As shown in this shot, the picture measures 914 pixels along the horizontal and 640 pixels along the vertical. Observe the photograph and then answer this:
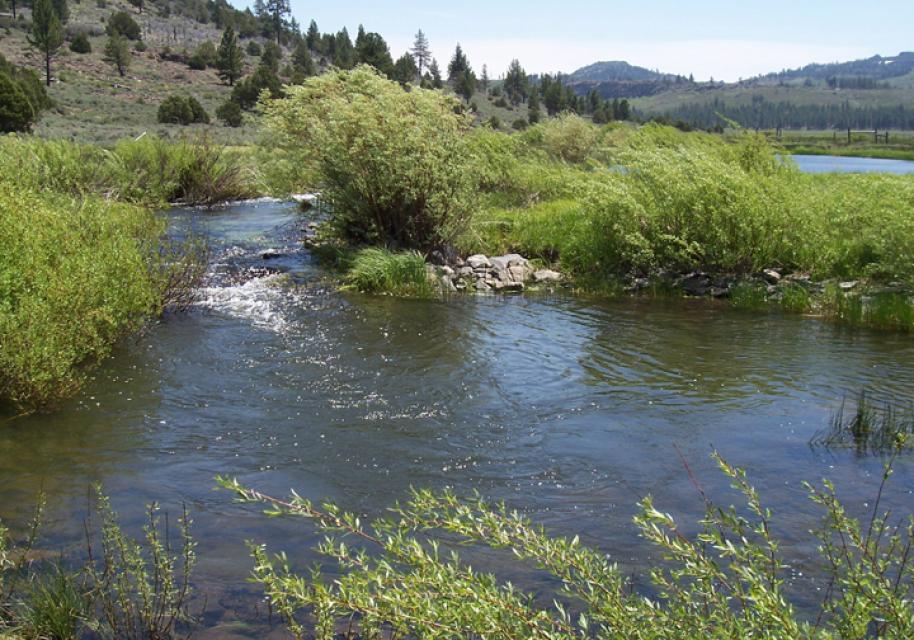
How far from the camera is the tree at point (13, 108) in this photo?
40.8 m

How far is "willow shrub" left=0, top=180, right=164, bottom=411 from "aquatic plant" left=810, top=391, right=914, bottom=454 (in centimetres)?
756

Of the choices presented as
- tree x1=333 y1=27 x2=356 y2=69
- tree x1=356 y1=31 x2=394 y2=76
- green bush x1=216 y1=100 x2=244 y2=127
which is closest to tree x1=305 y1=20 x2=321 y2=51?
tree x1=333 y1=27 x2=356 y2=69

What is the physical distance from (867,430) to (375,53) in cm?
8498

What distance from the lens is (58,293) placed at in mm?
7949

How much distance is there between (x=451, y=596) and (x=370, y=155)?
13.3 metres

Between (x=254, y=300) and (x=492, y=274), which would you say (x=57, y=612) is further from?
(x=492, y=274)

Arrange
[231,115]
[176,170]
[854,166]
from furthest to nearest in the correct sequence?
[231,115]
[854,166]
[176,170]

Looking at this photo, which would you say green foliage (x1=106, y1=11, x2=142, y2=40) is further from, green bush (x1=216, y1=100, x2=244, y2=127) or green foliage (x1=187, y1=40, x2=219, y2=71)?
green bush (x1=216, y1=100, x2=244, y2=127)

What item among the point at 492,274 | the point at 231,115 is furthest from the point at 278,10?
the point at 492,274

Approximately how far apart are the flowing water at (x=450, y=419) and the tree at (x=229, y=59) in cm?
7823

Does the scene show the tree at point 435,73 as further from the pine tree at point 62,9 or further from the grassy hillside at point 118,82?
the pine tree at point 62,9

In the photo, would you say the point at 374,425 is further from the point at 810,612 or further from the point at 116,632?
the point at 810,612

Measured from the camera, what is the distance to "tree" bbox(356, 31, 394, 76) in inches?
3287

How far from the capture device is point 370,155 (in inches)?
→ 613
